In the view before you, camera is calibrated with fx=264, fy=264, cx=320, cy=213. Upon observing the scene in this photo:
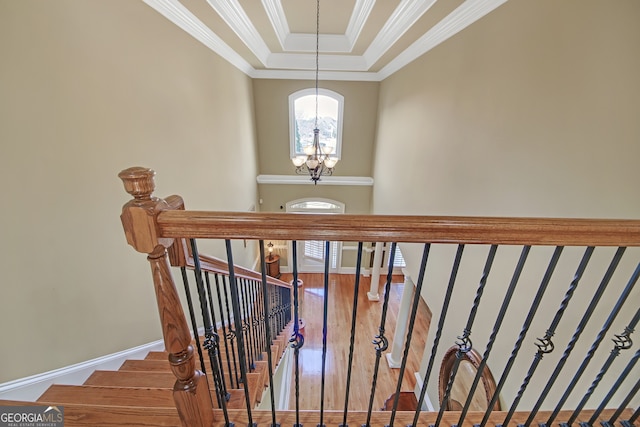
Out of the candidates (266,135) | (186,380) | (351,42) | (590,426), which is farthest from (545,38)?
(266,135)

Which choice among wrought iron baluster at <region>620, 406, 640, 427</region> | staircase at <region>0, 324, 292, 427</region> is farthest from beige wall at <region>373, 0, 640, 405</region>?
staircase at <region>0, 324, 292, 427</region>

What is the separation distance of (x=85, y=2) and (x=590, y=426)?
3.30 m

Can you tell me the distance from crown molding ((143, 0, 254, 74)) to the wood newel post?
228cm

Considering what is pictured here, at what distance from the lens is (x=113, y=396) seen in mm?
1370

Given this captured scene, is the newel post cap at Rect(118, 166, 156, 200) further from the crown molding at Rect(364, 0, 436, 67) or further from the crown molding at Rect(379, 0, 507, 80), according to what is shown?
the crown molding at Rect(364, 0, 436, 67)

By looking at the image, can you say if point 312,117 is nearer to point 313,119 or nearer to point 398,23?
point 313,119

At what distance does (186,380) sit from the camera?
889 mm

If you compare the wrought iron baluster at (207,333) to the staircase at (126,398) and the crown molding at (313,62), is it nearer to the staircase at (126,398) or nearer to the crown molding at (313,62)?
the staircase at (126,398)

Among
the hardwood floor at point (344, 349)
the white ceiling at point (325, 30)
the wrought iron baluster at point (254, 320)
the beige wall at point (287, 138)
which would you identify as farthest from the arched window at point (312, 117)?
the wrought iron baluster at point (254, 320)

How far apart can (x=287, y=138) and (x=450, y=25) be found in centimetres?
417

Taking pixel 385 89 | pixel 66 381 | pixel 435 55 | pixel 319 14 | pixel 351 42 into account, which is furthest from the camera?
pixel 385 89

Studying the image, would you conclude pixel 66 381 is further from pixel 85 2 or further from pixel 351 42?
pixel 351 42

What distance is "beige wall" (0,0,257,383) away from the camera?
1373 millimetres

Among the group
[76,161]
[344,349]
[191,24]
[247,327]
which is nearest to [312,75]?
[191,24]
